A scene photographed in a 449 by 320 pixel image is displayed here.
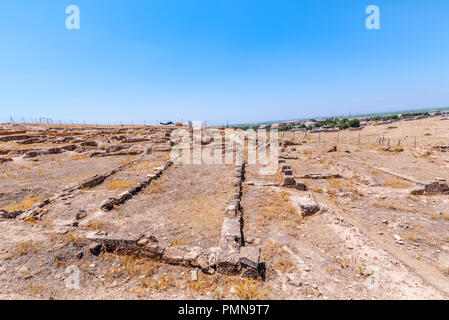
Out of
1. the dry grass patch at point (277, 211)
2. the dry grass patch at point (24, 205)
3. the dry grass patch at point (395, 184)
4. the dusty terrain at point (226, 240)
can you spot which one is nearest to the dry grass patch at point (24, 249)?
the dusty terrain at point (226, 240)

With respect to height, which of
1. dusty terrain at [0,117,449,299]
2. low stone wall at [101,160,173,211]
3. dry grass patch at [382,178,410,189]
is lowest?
dusty terrain at [0,117,449,299]

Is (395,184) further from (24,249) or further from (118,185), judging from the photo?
(24,249)

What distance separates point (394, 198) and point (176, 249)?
900 centimetres

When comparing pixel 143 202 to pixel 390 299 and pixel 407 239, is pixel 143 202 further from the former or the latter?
pixel 407 239

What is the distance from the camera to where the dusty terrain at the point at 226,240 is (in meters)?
3.85

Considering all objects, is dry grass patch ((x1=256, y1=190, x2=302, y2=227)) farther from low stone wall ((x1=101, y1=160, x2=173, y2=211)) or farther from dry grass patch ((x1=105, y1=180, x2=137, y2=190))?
dry grass patch ((x1=105, y1=180, x2=137, y2=190))

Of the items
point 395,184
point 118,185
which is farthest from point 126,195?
point 395,184

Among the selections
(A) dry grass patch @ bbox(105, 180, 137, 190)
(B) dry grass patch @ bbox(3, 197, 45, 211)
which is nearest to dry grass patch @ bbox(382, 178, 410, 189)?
(A) dry grass patch @ bbox(105, 180, 137, 190)

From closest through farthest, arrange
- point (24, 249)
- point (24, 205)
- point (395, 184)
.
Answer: point (24, 249) < point (24, 205) < point (395, 184)

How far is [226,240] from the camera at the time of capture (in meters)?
4.96

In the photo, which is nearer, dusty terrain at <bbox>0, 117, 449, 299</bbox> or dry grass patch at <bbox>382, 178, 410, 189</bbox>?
dusty terrain at <bbox>0, 117, 449, 299</bbox>

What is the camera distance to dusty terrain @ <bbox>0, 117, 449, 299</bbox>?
152 inches

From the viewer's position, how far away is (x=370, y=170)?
12.8 meters

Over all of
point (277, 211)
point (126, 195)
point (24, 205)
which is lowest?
point (277, 211)
